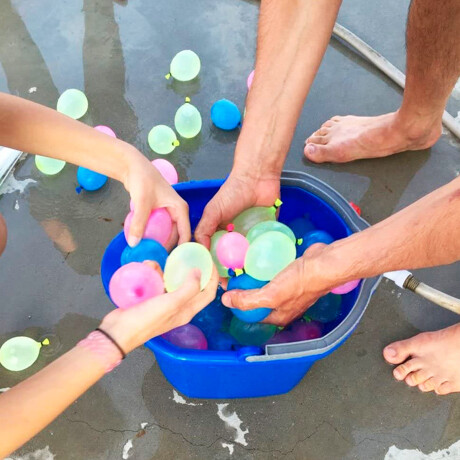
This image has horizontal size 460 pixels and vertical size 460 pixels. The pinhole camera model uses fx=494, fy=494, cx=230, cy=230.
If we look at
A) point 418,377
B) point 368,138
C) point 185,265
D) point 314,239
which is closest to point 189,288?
point 185,265

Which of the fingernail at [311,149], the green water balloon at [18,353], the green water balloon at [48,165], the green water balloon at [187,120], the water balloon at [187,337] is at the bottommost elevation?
the green water balloon at [18,353]

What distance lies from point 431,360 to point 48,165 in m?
1.39

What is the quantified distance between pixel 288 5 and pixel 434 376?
112cm

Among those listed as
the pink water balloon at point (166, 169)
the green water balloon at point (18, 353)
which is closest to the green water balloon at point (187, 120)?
the pink water balloon at point (166, 169)

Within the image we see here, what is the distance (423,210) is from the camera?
41.9 inches

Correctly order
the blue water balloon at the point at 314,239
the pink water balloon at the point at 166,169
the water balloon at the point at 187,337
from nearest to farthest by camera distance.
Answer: the water balloon at the point at 187,337, the blue water balloon at the point at 314,239, the pink water balloon at the point at 166,169

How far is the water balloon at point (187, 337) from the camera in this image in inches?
49.8

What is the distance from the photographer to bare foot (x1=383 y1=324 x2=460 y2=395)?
4.52 ft

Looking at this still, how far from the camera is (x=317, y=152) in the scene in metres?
1.79

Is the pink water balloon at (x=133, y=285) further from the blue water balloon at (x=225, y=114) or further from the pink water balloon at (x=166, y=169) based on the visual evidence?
the blue water balloon at (x=225, y=114)

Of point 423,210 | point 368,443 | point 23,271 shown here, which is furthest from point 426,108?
point 23,271

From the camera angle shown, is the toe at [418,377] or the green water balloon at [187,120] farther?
the green water balloon at [187,120]

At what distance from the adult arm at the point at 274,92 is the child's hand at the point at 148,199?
0.13 m

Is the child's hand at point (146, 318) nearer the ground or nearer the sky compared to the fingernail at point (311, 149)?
nearer the sky
